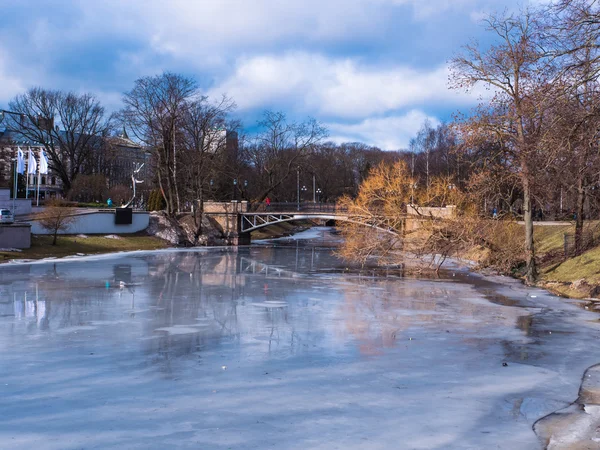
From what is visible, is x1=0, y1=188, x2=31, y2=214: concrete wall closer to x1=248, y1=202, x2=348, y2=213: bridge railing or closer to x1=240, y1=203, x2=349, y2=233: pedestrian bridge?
x1=240, y1=203, x2=349, y2=233: pedestrian bridge

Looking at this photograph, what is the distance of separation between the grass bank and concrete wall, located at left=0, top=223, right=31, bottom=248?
535mm

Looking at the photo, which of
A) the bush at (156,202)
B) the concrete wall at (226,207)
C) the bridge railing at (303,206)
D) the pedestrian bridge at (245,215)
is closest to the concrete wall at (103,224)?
the bush at (156,202)

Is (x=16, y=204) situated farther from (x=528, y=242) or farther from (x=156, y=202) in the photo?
(x=528, y=242)

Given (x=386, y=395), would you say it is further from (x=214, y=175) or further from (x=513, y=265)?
(x=214, y=175)

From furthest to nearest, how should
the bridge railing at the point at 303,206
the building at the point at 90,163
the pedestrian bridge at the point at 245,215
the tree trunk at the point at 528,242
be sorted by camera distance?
1. the building at the point at 90,163
2. the pedestrian bridge at the point at 245,215
3. the bridge railing at the point at 303,206
4. the tree trunk at the point at 528,242

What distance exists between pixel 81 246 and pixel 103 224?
23.1 ft

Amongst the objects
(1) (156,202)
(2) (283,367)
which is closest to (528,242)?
(2) (283,367)

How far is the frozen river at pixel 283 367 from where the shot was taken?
7.52m

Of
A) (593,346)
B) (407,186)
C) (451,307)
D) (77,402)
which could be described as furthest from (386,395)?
(407,186)

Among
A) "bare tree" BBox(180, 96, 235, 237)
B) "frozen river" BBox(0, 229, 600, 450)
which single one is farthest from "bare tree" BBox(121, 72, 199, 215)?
"frozen river" BBox(0, 229, 600, 450)

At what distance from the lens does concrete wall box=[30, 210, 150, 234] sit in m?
44.4

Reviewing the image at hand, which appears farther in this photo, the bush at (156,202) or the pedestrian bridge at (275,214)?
the bush at (156,202)

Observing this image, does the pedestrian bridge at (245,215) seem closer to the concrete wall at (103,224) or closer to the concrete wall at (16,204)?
the concrete wall at (103,224)

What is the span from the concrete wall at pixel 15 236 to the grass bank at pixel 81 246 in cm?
54
